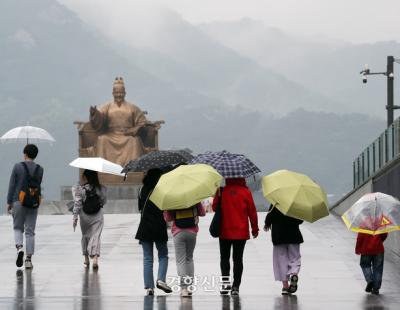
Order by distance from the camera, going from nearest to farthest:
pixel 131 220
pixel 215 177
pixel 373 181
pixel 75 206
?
pixel 215 177 < pixel 75 206 < pixel 373 181 < pixel 131 220

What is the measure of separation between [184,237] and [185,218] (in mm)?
184

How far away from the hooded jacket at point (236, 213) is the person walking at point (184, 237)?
25cm

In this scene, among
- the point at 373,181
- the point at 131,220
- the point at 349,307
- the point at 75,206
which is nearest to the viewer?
the point at 349,307

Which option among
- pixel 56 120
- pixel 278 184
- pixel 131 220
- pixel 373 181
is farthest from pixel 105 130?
pixel 56 120

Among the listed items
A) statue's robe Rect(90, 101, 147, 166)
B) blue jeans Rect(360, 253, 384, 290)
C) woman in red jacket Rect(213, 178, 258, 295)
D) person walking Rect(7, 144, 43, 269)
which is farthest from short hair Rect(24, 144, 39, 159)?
statue's robe Rect(90, 101, 147, 166)

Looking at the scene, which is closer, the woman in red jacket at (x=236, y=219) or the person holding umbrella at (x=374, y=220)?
the woman in red jacket at (x=236, y=219)

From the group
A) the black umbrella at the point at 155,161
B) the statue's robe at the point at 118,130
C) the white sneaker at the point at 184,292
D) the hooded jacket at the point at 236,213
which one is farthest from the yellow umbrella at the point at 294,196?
the statue's robe at the point at 118,130

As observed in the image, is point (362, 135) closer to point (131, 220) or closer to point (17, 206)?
point (131, 220)

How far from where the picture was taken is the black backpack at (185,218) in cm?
1058

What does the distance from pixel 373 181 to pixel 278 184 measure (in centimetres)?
1146

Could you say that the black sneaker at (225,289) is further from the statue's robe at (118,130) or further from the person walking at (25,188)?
the statue's robe at (118,130)

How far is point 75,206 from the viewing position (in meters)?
13.4

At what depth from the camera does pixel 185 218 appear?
10578 millimetres

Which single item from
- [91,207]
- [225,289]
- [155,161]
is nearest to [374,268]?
[225,289]
